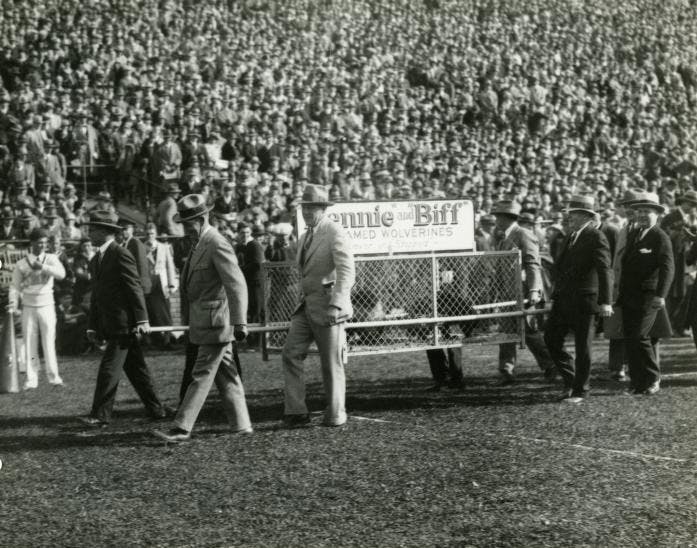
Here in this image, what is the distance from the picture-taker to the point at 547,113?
21312 millimetres

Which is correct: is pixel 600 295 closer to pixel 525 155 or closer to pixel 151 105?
pixel 151 105

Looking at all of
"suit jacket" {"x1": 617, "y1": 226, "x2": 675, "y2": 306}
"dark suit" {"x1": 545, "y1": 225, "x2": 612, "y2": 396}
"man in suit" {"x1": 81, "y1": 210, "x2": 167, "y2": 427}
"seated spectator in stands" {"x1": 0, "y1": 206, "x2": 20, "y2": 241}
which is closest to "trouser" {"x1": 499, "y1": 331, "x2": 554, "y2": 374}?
"dark suit" {"x1": 545, "y1": 225, "x2": 612, "y2": 396}

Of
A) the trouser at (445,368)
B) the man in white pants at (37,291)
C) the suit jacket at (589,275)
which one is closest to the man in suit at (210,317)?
the trouser at (445,368)

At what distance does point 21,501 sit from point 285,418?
9.14ft

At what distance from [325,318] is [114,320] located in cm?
211

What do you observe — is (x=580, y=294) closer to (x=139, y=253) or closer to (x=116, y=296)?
(x=116, y=296)

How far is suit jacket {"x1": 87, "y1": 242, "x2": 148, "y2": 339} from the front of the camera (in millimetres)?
8781

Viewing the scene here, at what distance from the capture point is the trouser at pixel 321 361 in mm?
8148

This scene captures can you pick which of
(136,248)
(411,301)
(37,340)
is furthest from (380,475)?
(37,340)

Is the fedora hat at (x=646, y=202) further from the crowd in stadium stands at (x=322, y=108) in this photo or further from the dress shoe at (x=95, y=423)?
the dress shoe at (x=95, y=423)

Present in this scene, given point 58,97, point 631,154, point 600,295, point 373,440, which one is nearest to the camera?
point 373,440

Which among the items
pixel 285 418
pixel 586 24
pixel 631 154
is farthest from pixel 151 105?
pixel 285 418

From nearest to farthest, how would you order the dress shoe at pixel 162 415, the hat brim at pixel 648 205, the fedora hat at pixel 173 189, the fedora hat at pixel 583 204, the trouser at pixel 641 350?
the dress shoe at pixel 162 415, the fedora hat at pixel 583 204, the trouser at pixel 641 350, the hat brim at pixel 648 205, the fedora hat at pixel 173 189

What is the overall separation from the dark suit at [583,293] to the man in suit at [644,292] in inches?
22.4
